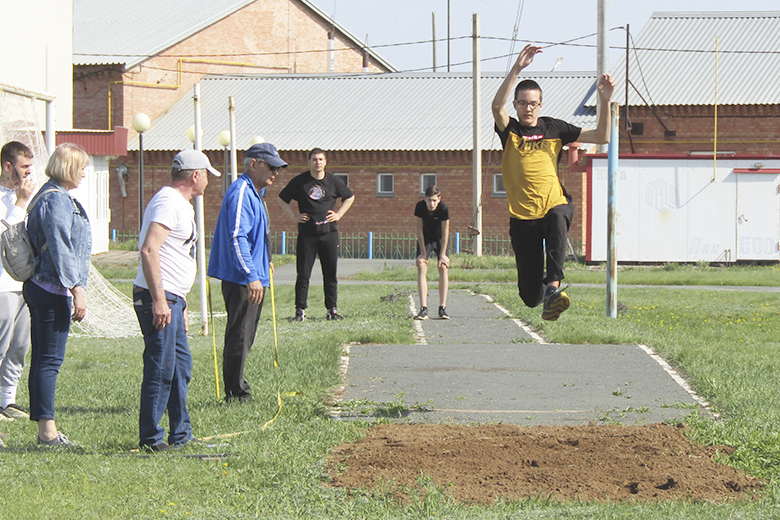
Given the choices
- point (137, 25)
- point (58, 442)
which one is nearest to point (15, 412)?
point (58, 442)

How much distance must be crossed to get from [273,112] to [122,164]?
6.42 metres

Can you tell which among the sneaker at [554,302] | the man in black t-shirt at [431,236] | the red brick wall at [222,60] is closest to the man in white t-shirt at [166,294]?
the sneaker at [554,302]

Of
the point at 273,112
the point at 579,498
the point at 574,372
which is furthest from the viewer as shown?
the point at 273,112

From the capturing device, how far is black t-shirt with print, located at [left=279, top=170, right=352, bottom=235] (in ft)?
41.5

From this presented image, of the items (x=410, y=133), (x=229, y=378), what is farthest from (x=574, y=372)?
(x=410, y=133)

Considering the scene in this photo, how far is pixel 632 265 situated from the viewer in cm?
2745

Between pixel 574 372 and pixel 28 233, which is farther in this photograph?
pixel 574 372

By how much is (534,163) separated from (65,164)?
3.48m

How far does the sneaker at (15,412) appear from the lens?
7.14m

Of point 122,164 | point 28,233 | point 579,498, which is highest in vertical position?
point 122,164

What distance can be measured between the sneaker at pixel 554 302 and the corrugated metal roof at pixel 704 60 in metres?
27.8

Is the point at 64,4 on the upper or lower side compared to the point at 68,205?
upper

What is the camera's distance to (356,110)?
38.1m

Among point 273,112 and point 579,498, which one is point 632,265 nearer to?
point 273,112
